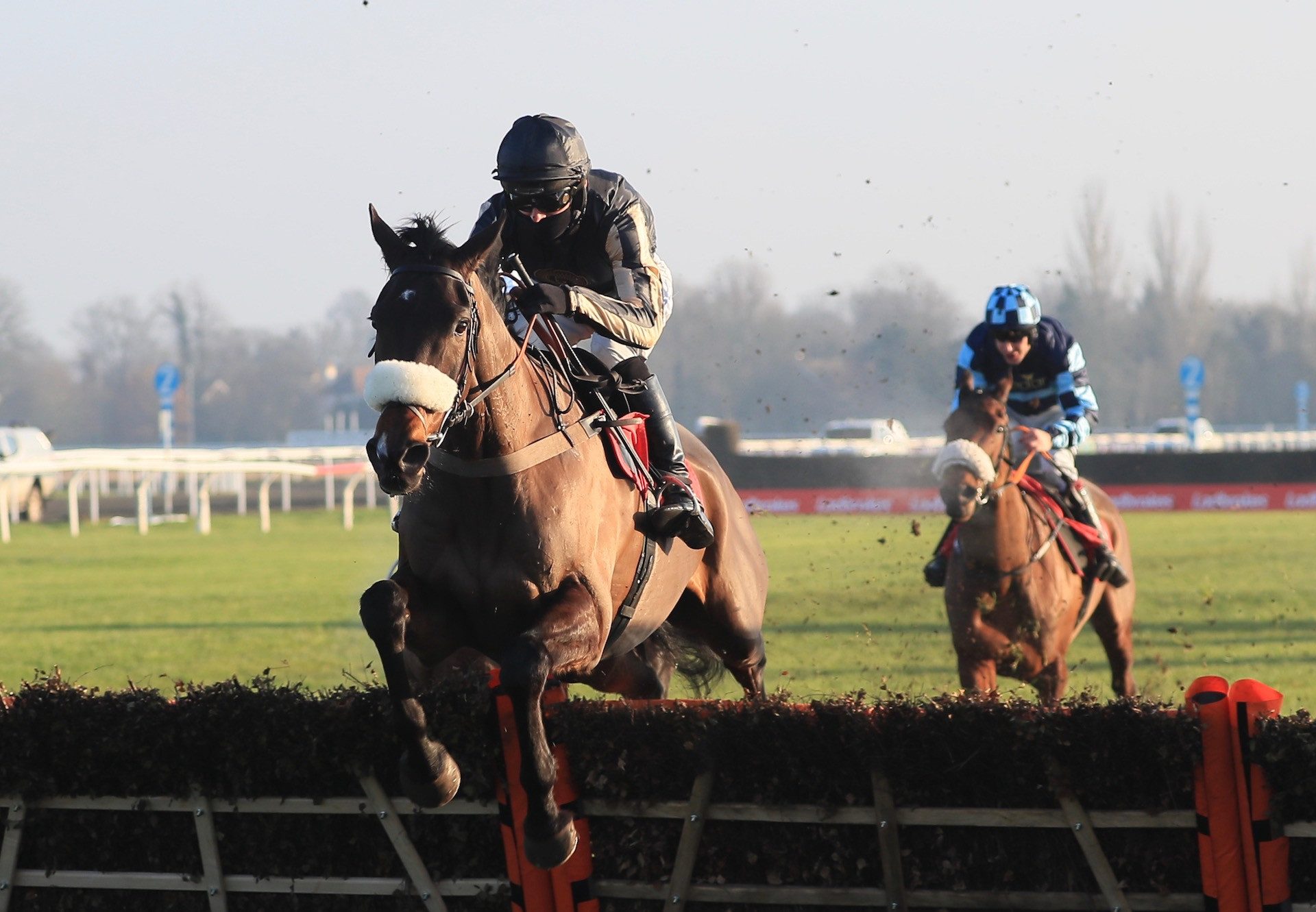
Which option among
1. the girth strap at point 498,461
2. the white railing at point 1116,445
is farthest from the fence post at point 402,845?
the white railing at point 1116,445

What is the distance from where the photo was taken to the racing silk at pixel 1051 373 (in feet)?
22.1

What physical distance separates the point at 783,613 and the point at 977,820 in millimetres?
7960

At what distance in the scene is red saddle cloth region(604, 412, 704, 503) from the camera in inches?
175

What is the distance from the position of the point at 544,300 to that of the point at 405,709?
1.12m

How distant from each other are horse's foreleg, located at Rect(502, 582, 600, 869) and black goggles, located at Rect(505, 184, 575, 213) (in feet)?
3.88

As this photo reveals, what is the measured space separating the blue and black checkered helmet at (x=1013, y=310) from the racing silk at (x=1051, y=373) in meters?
0.12

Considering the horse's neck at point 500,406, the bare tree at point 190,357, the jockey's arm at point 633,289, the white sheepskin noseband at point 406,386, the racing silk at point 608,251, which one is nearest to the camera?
the white sheepskin noseband at point 406,386

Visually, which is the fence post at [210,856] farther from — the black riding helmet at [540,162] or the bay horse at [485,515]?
the black riding helmet at [540,162]

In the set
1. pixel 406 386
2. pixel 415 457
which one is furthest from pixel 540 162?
pixel 415 457

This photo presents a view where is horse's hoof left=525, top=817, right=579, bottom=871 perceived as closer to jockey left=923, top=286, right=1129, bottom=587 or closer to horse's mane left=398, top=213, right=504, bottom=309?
horse's mane left=398, top=213, right=504, bottom=309

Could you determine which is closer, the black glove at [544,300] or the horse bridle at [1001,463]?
the black glove at [544,300]

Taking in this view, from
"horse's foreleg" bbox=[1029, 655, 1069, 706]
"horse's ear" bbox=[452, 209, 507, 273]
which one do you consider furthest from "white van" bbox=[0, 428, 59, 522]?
"horse's ear" bbox=[452, 209, 507, 273]

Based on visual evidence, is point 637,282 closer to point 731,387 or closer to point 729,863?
point 729,863

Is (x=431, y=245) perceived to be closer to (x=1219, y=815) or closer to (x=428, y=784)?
(x=428, y=784)
